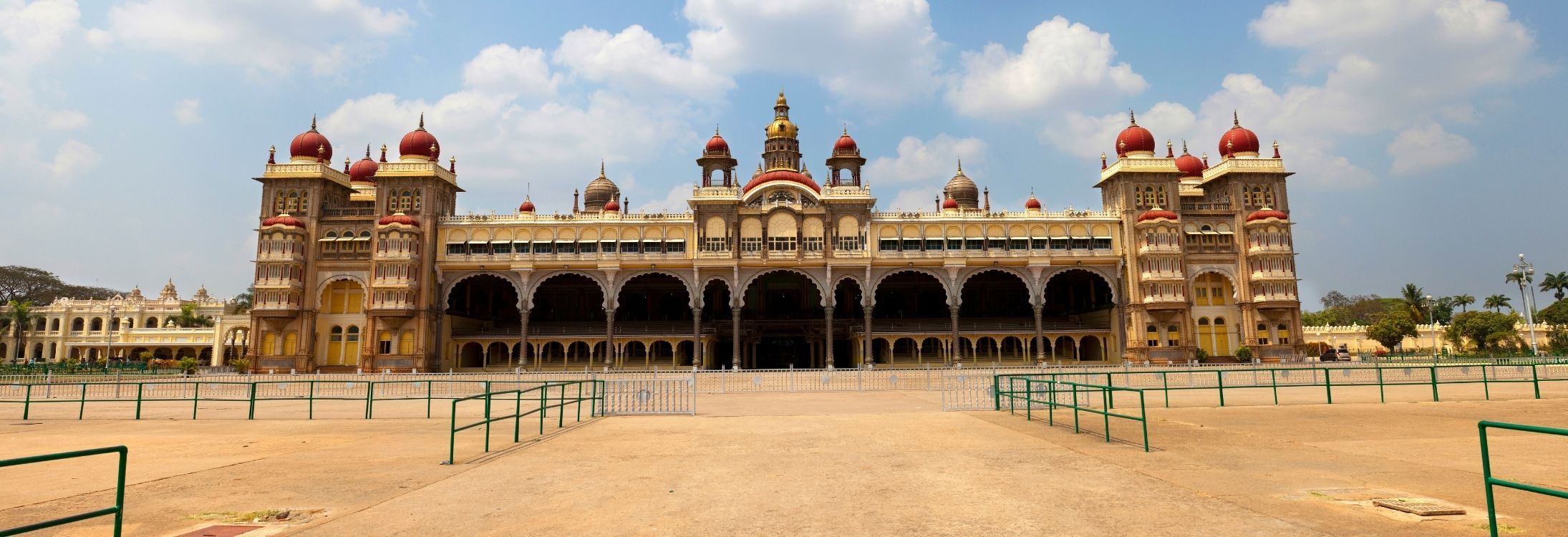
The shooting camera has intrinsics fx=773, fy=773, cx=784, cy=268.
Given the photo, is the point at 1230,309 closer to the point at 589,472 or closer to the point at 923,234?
the point at 923,234

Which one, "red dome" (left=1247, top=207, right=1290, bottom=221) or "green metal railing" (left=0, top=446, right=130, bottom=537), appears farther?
"red dome" (left=1247, top=207, right=1290, bottom=221)

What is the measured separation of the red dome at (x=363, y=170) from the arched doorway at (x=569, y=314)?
1462 cm

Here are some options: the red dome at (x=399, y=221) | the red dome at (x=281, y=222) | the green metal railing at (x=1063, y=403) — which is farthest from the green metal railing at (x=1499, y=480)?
the red dome at (x=281, y=222)

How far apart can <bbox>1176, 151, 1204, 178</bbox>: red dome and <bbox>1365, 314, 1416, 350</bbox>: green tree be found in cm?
2151

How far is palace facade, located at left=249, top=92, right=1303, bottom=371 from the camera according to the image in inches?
1861

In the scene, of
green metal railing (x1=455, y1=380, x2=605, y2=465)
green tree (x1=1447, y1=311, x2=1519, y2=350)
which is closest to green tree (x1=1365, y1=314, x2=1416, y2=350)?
green tree (x1=1447, y1=311, x2=1519, y2=350)

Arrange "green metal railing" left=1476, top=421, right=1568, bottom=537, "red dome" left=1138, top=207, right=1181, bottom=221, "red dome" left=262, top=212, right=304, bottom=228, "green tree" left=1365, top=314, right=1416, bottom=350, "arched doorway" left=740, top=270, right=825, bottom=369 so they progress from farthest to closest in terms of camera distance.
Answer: "green tree" left=1365, top=314, right=1416, bottom=350
"arched doorway" left=740, top=270, right=825, bottom=369
"red dome" left=1138, top=207, right=1181, bottom=221
"red dome" left=262, top=212, right=304, bottom=228
"green metal railing" left=1476, top=421, right=1568, bottom=537

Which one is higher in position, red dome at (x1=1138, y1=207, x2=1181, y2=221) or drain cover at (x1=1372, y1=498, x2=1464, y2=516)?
red dome at (x1=1138, y1=207, x2=1181, y2=221)

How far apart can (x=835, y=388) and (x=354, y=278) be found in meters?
35.1

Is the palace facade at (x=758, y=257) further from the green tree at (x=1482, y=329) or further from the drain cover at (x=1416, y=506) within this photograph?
the drain cover at (x=1416, y=506)

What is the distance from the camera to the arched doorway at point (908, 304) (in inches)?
2116

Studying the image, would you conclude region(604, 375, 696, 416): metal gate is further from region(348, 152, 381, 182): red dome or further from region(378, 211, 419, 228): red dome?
region(348, 152, 381, 182): red dome

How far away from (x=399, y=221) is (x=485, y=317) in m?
11.5

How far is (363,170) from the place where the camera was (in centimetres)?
5634
